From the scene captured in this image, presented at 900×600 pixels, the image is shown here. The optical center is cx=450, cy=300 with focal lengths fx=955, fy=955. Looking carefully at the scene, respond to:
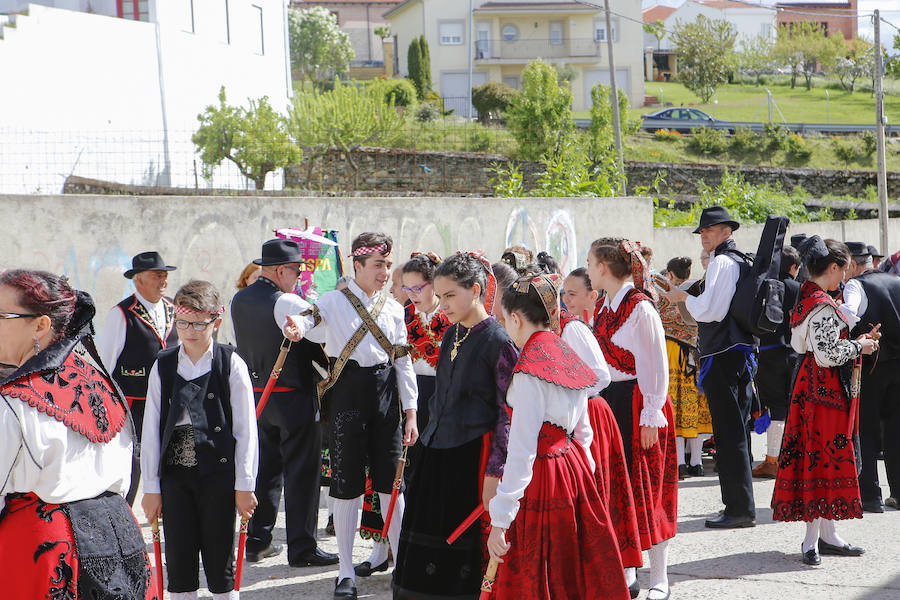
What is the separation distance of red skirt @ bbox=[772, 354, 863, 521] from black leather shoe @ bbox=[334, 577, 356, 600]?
Answer: 2657 millimetres

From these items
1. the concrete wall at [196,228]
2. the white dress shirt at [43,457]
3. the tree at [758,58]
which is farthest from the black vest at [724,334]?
the tree at [758,58]

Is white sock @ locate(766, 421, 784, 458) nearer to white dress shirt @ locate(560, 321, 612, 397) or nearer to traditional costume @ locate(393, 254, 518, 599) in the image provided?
white dress shirt @ locate(560, 321, 612, 397)

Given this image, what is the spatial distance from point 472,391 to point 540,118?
27.1m

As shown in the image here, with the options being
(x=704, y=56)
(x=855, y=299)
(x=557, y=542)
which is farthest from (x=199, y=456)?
(x=704, y=56)

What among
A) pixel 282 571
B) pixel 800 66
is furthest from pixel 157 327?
pixel 800 66

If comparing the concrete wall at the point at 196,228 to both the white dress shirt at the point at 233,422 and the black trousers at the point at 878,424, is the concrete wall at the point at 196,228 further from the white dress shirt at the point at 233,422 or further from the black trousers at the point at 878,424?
the black trousers at the point at 878,424

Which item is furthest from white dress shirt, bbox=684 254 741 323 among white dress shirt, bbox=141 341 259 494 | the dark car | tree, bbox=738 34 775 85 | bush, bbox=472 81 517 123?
tree, bbox=738 34 775 85

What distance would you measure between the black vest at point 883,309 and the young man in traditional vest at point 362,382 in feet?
12.0

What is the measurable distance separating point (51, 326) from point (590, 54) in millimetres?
62208

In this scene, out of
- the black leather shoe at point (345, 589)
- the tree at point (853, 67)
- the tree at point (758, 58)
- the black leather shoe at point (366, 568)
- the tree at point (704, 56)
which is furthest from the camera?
the tree at point (758, 58)

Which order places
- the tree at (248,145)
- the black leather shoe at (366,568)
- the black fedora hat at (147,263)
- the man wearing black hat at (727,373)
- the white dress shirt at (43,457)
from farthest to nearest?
the tree at (248,145), the man wearing black hat at (727,373), the black fedora hat at (147,263), the black leather shoe at (366,568), the white dress shirt at (43,457)

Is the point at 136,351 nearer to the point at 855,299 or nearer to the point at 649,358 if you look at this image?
the point at 649,358

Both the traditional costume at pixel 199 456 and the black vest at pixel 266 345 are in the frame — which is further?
the black vest at pixel 266 345

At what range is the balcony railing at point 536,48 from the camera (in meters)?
62.0
